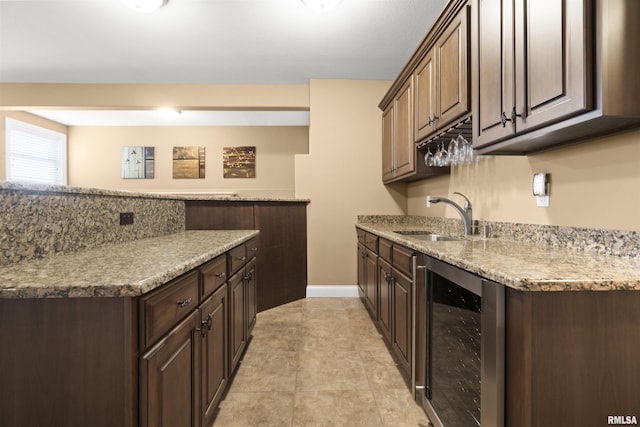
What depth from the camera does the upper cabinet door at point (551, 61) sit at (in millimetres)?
1019

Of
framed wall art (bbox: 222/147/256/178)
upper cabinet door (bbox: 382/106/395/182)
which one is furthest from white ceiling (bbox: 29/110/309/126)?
upper cabinet door (bbox: 382/106/395/182)

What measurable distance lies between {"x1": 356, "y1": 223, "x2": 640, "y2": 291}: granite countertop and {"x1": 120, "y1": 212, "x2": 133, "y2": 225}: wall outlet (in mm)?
1588

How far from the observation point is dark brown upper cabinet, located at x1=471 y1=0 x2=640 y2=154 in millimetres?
971

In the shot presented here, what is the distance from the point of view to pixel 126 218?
1.74 m

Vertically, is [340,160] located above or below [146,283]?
above

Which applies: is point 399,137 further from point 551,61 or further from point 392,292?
point 551,61

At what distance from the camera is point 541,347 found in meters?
0.86

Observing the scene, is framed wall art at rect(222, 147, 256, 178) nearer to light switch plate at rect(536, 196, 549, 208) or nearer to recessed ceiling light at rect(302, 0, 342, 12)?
recessed ceiling light at rect(302, 0, 342, 12)

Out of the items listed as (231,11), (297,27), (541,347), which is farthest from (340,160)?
(541,347)

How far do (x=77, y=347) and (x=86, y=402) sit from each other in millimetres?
138

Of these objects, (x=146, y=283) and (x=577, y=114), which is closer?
(x=146, y=283)

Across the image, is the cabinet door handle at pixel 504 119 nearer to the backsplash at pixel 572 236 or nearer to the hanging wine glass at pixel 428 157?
the backsplash at pixel 572 236

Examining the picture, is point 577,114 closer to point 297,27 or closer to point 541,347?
point 541,347

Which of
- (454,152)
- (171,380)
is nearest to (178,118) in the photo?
(454,152)
